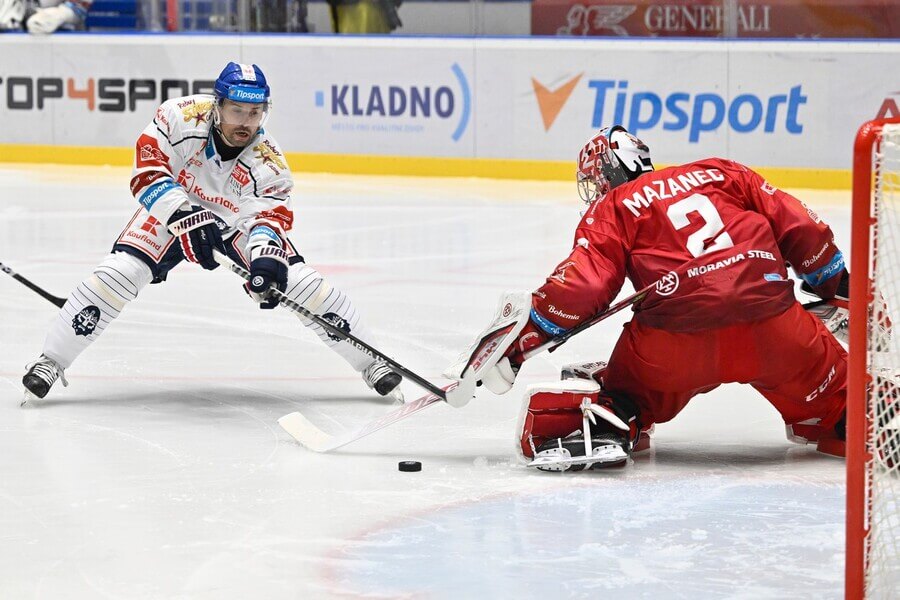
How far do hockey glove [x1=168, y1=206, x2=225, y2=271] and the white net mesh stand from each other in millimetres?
1991

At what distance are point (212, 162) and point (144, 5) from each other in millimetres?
7015

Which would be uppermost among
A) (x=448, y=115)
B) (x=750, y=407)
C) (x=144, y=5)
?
(x=144, y=5)

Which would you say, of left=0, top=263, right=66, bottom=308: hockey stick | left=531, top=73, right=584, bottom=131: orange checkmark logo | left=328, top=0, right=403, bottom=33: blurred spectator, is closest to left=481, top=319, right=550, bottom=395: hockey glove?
left=0, top=263, right=66, bottom=308: hockey stick

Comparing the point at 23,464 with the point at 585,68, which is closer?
the point at 23,464

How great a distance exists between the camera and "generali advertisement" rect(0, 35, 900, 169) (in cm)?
942

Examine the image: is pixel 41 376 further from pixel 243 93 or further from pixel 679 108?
pixel 679 108

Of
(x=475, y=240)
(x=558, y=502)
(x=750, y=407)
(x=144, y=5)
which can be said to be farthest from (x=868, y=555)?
(x=144, y=5)

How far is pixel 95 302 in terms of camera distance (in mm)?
4270

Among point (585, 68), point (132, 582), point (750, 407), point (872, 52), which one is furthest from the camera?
point (585, 68)

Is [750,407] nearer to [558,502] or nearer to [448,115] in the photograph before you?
[558,502]

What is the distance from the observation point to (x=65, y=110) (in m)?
11.3

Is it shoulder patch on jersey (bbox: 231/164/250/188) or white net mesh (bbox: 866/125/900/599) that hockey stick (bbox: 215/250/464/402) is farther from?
white net mesh (bbox: 866/125/900/599)

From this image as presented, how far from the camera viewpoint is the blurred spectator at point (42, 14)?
442 inches

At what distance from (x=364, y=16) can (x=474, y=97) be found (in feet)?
3.39
